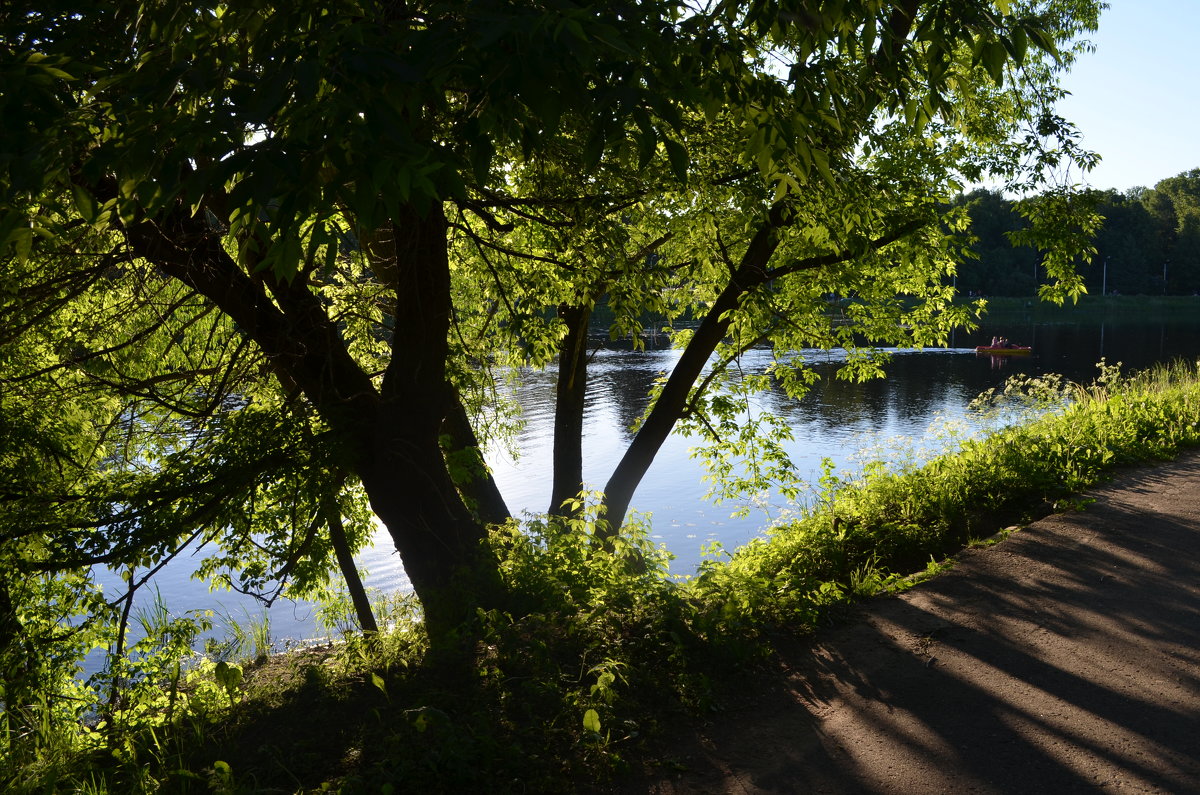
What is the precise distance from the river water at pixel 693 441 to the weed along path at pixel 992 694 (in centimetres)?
283

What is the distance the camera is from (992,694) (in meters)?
4.31

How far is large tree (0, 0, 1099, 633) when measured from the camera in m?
2.66

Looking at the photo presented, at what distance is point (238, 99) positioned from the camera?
291cm

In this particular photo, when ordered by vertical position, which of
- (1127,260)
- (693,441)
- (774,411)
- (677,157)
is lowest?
(693,441)

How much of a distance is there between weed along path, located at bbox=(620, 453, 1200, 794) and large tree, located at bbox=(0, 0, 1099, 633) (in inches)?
83.1

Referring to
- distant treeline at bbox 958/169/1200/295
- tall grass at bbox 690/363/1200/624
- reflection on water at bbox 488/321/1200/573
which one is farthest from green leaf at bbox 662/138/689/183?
distant treeline at bbox 958/169/1200/295

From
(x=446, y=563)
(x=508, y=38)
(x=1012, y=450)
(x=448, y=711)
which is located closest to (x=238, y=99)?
(x=508, y=38)

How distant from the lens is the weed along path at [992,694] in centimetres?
365

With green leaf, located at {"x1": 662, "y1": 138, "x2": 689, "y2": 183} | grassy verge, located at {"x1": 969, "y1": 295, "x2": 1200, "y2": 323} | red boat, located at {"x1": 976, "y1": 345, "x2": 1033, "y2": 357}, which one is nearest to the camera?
green leaf, located at {"x1": 662, "y1": 138, "x2": 689, "y2": 183}

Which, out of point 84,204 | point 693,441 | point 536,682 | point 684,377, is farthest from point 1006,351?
point 84,204

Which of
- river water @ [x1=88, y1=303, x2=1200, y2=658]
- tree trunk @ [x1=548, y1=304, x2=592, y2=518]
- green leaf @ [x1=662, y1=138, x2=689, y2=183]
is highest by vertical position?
green leaf @ [x1=662, y1=138, x2=689, y2=183]

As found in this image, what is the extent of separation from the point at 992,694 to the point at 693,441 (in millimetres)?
17195

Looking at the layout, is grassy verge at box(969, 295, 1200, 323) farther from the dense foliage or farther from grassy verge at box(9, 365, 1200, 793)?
grassy verge at box(9, 365, 1200, 793)

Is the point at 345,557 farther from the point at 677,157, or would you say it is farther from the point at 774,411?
the point at 774,411
